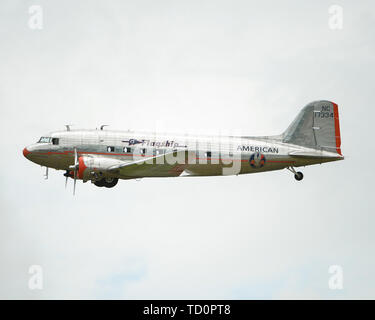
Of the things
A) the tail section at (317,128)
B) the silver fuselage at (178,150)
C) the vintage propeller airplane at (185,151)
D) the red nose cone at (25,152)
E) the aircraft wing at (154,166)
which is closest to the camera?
the aircraft wing at (154,166)

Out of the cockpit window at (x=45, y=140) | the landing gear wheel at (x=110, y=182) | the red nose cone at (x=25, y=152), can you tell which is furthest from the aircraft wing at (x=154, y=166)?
the red nose cone at (x=25, y=152)

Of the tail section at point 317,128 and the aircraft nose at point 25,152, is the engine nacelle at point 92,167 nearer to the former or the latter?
the aircraft nose at point 25,152

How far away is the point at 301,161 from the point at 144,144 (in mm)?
8051

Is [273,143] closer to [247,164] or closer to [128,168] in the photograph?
[247,164]

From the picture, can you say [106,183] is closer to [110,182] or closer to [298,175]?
[110,182]

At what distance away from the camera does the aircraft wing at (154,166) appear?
30.5 metres

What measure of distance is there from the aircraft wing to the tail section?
6529 millimetres

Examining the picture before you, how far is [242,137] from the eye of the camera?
34.2 metres

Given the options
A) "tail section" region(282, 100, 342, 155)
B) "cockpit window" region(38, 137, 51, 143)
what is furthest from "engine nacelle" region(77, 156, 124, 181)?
"tail section" region(282, 100, 342, 155)

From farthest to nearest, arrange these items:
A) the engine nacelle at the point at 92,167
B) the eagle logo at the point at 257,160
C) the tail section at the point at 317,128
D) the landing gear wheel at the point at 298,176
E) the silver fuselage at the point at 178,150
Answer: the tail section at the point at 317,128
the landing gear wheel at the point at 298,176
the eagle logo at the point at 257,160
the silver fuselage at the point at 178,150
the engine nacelle at the point at 92,167

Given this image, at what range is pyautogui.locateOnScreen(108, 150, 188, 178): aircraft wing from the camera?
30.5m

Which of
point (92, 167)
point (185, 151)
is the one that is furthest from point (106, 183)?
point (185, 151)

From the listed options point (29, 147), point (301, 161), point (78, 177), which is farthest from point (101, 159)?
point (301, 161)

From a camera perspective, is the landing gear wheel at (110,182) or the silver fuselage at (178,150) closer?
the silver fuselage at (178,150)
